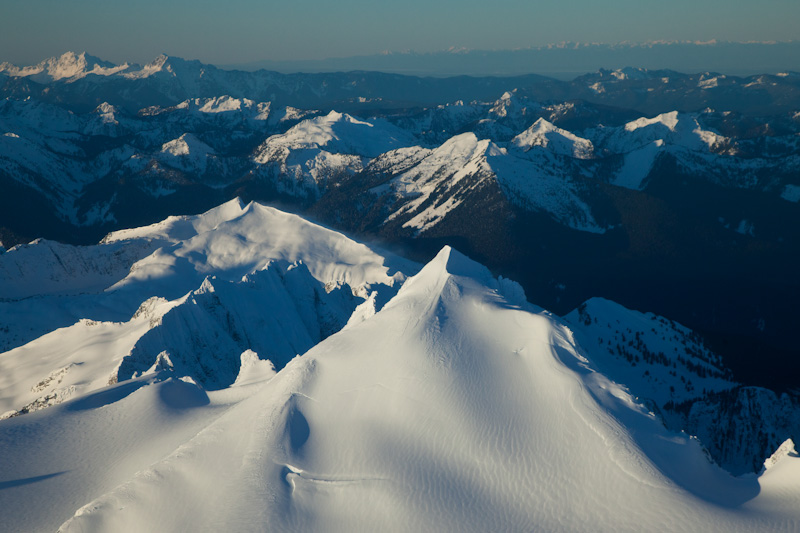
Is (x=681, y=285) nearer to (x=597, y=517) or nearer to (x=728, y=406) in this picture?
(x=728, y=406)

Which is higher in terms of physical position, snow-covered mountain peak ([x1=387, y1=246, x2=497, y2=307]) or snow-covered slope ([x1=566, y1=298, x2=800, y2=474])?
snow-covered mountain peak ([x1=387, y1=246, x2=497, y2=307])

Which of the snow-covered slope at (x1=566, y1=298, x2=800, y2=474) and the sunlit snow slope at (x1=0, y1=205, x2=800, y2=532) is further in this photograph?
the snow-covered slope at (x1=566, y1=298, x2=800, y2=474)

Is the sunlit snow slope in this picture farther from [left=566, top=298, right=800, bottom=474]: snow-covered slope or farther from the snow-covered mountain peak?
[left=566, top=298, right=800, bottom=474]: snow-covered slope

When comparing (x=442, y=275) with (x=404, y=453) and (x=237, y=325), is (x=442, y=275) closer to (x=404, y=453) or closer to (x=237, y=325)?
(x=404, y=453)

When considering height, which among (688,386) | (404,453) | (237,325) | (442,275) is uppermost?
(442,275)

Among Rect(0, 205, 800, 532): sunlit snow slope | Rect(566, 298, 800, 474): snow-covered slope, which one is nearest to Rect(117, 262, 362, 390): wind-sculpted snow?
Rect(0, 205, 800, 532): sunlit snow slope

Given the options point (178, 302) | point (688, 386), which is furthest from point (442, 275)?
point (178, 302)

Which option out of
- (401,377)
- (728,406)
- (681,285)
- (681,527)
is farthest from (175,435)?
(681,285)

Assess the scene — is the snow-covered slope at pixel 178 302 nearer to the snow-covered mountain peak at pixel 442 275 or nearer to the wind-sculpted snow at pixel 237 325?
the wind-sculpted snow at pixel 237 325

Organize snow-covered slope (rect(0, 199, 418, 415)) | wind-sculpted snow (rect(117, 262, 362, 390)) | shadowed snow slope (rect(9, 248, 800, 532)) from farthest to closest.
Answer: snow-covered slope (rect(0, 199, 418, 415)), wind-sculpted snow (rect(117, 262, 362, 390)), shadowed snow slope (rect(9, 248, 800, 532))

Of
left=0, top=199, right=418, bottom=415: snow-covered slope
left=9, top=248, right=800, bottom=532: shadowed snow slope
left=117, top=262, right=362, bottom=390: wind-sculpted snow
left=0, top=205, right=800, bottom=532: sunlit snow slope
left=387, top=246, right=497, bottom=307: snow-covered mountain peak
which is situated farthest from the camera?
left=0, top=199, right=418, bottom=415: snow-covered slope
